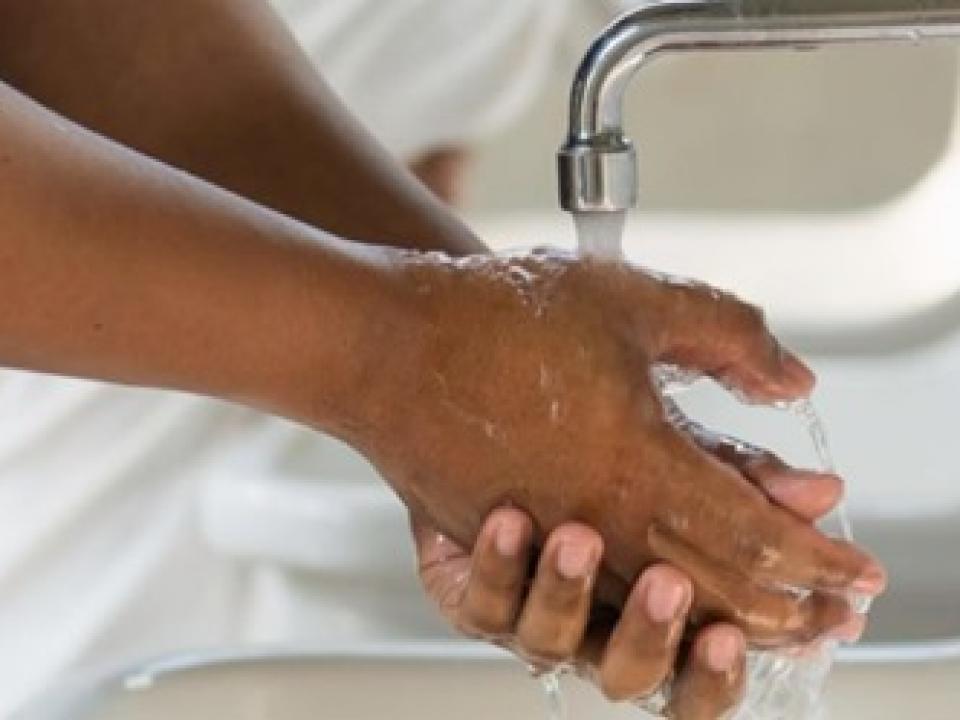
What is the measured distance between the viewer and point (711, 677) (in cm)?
53

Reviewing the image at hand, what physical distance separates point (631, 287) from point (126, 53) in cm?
22


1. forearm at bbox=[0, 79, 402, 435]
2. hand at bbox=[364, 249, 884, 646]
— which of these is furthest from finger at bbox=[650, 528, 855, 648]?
forearm at bbox=[0, 79, 402, 435]

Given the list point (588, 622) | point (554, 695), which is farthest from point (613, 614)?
point (554, 695)

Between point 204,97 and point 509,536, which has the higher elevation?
point 204,97

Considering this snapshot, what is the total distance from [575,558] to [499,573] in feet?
0.10

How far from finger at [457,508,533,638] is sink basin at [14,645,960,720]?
0.62 ft

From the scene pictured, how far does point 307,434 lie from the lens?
3.06 feet

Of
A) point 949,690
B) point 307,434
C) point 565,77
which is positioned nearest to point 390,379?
point 949,690

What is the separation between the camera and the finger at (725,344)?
1.74ft

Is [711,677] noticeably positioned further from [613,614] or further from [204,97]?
[204,97]

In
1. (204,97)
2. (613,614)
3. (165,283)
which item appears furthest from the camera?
(204,97)

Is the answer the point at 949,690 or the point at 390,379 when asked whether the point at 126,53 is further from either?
the point at 949,690

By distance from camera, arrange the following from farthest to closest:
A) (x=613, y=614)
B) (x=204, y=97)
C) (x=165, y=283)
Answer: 1. (x=204, y=97)
2. (x=613, y=614)
3. (x=165, y=283)

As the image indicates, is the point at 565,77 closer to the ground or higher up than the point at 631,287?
higher up
